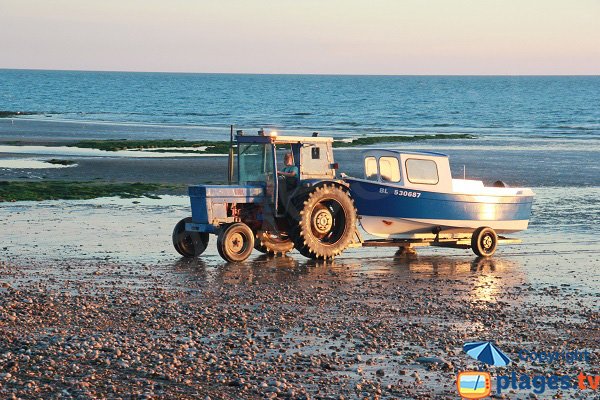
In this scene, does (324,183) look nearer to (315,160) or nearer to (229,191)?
(315,160)

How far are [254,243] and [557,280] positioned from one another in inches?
236

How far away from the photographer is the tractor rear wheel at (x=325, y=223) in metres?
20.3

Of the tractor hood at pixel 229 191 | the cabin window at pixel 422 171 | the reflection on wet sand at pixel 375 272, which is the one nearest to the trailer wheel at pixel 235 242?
the reflection on wet sand at pixel 375 272

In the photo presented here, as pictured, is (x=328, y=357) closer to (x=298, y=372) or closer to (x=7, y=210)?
(x=298, y=372)

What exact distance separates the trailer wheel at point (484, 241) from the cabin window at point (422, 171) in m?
1.39

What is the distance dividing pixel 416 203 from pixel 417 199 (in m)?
0.08

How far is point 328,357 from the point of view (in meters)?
12.4

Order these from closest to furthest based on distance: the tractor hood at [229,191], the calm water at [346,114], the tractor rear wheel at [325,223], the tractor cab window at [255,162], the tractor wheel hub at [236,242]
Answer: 1. the tractor wheel hub at [236,242]
2. the tractor hood at [229,191]
3. the tractor rear wheel at [325,223]
4. the tractor cab window at [255,162]
5. the calm water at [346,114]

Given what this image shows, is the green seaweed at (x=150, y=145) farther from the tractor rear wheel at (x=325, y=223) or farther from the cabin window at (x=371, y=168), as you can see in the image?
the tractor rear wheel at (x=325, y=223)

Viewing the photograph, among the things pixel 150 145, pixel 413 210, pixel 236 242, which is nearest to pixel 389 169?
pixel 413 210

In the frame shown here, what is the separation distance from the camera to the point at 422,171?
72.1 ft

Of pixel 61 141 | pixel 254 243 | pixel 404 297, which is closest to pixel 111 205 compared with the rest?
pixel 254 243

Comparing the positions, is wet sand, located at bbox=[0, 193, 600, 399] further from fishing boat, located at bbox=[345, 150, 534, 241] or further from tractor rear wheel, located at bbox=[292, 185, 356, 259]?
fishing boat, located at bbox=[345, 150, 534, 241]

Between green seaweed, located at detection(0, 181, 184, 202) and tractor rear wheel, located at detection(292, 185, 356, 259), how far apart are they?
37.1ft
